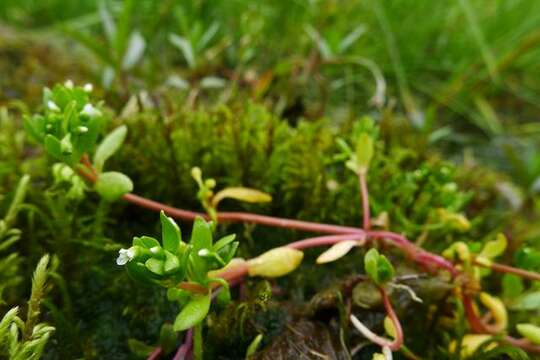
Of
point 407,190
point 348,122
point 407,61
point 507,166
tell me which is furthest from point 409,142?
point 407,61

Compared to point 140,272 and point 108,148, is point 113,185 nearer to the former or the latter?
point 108,148

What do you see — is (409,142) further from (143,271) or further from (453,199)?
(143,271)

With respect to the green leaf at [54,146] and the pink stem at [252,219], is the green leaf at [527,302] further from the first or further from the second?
the green leaf at [54,146]

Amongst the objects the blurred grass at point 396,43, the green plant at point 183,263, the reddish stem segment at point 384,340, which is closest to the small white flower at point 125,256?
the green plant at point 183,263

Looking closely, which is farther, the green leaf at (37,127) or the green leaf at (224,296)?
the green leaf at (37,127)

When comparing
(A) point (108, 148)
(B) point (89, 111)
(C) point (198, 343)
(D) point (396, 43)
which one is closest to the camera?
(C) point (198, 343)

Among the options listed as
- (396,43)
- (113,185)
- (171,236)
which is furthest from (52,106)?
(396,43)
